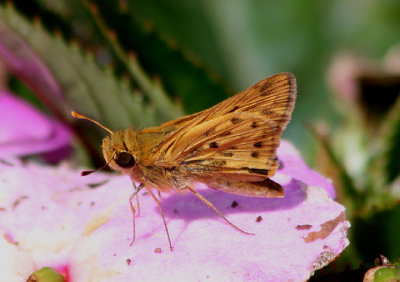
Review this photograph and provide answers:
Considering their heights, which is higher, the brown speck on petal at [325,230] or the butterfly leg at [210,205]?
the butterfly leg at [210,205]

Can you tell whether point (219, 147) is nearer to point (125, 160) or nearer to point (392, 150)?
point (125, 160)

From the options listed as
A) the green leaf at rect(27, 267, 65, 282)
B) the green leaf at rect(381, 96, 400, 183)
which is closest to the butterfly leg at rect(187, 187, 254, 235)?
the green leaf at rect(27, 267, 65, 282)

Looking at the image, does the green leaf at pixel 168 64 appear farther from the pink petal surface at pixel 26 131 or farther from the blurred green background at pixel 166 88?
the pink petal surface at pixel 26 131

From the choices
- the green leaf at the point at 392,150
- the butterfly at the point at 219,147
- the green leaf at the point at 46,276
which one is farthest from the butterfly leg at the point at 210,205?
the green leaf at the point at 392,150

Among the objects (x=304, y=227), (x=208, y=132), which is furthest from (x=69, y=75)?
(x=304, y=227)

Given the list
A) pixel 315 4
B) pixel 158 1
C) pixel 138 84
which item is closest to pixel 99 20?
pixel 138 84

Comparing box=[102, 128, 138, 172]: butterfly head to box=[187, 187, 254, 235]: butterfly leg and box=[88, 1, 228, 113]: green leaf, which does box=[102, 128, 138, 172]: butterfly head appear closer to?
box=[187, 187, 254, 235]: butterfly leg

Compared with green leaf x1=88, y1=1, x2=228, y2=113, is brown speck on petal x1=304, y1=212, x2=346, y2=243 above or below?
below
